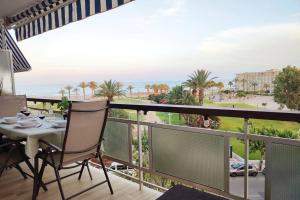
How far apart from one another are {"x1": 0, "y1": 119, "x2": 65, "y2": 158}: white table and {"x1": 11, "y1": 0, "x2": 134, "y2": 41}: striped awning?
6.29 feet

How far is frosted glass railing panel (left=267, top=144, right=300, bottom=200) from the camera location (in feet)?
5.64

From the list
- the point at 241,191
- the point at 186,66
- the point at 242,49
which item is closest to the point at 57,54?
the point at 241,191

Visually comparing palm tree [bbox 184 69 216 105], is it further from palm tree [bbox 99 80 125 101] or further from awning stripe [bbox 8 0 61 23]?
awning stripe [bbox 8 0 61 23]

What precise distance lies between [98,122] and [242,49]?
27.6 meters

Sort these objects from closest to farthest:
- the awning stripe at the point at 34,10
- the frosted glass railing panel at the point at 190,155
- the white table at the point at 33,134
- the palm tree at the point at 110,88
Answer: the frosted glass railing panel at the point at 190,155 < the white table at the point at 33,134 < the awning stripe at the point at 34,10 < the palm tree at the point at 110,88

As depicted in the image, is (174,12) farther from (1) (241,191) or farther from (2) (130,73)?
(1) (241,191)

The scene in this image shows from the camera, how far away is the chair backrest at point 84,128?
2193 mm

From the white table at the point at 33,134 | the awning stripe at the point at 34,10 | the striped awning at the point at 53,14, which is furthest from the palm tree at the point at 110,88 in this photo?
the white table at the point at 33,134

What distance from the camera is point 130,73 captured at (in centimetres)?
1927

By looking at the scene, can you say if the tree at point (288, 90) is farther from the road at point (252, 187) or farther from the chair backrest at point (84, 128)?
the chair backrest at point (84, 128)

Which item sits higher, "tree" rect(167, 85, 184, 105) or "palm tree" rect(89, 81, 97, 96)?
"palm tree" rect(89, 81, 97, 96)

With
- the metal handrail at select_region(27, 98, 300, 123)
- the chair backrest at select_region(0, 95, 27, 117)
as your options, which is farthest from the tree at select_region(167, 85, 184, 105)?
the metal handrail at select_region(27, 98, 300, 123)

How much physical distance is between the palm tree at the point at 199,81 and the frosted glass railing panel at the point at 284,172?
2129 cm

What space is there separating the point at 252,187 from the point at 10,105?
3623 mm
